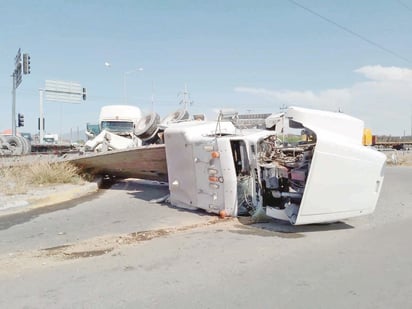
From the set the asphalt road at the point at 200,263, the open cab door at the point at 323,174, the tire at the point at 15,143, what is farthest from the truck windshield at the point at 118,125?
the open cab door at the point at 323,174

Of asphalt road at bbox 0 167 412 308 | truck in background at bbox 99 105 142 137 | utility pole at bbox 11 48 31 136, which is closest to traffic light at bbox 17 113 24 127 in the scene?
utility pole at bbox 11 48 31 136

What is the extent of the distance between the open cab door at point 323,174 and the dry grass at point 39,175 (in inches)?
264

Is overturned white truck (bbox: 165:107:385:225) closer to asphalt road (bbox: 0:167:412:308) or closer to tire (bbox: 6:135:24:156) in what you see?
asphalt road (bbox: 0:167:412:308)

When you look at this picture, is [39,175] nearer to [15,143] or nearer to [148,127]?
[148,127]

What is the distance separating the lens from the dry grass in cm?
1164

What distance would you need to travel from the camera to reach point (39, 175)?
11852 millimetres

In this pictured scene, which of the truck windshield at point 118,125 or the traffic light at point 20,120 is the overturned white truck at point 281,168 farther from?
the traffic light at point 20,120

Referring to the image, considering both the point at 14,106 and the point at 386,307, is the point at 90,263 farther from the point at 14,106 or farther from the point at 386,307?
the point at 14,106

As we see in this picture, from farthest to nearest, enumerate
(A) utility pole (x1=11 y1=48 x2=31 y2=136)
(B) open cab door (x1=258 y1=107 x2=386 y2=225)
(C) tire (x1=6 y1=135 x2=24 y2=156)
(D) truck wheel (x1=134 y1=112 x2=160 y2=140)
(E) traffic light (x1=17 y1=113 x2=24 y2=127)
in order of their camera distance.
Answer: (E) traffic light (x1=17 y1=113 x2=24 y2=127)
(A) utility pole (x1=11 y1=48 x2=31 y2=136)
(C) tire (x1=6 y1=135 x2=24 y2=156)
(D) truck wheel (x1=134 y1=112 x2=160 y2=140)
(B) open cab door (x1=258 y1=107 x2=386 y2=225)

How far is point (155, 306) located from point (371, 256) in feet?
10.0

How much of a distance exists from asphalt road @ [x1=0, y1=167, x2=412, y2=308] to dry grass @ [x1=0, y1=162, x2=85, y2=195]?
141 inches

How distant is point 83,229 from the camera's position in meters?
7.23

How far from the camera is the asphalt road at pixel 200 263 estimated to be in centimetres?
395

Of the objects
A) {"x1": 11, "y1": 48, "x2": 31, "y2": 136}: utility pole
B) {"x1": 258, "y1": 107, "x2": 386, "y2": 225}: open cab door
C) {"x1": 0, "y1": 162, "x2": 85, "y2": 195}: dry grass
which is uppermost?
{"x1": 11, "y1": 48, "x2": 31, "y2": 136}: utility pole
